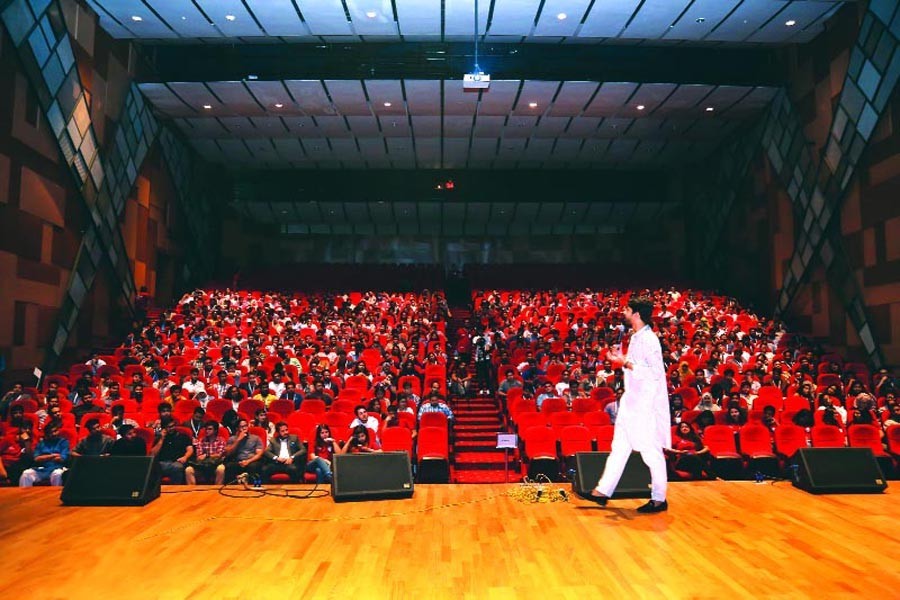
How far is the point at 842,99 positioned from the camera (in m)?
11.8

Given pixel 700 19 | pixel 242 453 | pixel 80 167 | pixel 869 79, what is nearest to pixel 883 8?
pixel 869 79

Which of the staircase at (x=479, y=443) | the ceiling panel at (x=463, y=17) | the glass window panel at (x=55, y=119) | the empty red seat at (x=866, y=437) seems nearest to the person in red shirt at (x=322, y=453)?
the staircase at (x=479, y=443)

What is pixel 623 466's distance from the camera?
4699mm

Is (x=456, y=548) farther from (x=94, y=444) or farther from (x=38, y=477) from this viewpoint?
(x=38, y=477)

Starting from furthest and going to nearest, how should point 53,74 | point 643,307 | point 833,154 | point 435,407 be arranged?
point 833,154 → point 53,74 → point 435,407 → point 643,307

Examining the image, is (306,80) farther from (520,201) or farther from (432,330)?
(520,201)

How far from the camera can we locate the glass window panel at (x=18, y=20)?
30.7 feet

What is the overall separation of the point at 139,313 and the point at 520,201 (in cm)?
1211

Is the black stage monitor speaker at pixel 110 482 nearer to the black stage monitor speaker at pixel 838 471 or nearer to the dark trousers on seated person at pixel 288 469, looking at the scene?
the dark trousers on seated person at pixel 288 469

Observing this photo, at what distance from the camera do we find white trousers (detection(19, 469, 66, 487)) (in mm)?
6871

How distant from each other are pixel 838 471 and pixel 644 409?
2.09m

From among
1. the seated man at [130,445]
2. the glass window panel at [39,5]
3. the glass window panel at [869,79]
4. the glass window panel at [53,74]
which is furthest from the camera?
the glass window panel at [869,79]

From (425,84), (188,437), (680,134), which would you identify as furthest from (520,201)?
(188,437)

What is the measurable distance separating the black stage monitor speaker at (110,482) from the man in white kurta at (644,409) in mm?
3587
